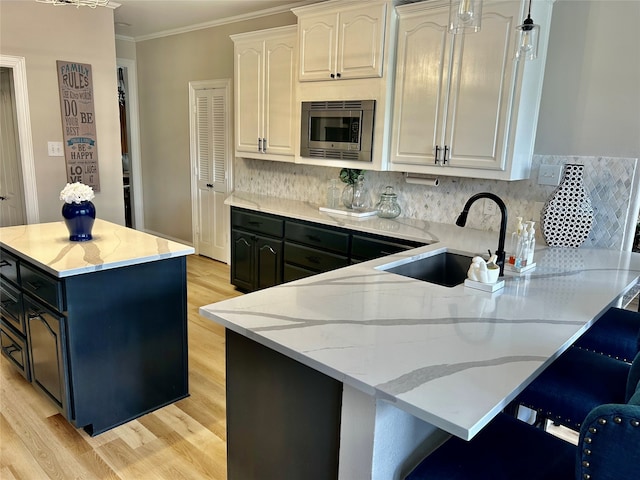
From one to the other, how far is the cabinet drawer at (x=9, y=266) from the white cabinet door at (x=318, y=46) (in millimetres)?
2395

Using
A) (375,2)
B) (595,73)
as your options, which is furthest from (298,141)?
(595,73)

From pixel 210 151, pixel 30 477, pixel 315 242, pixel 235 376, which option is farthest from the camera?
pixel 210 151

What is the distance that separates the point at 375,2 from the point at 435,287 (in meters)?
2.26

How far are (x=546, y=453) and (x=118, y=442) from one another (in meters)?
1.93

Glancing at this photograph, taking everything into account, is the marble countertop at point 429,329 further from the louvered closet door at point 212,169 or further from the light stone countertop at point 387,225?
the louvered closet door at point 212,169

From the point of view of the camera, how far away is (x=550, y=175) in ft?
9.55

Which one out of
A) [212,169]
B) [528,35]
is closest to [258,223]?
[212,169]

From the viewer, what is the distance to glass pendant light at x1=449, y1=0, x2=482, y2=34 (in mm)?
1668

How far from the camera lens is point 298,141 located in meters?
3.85

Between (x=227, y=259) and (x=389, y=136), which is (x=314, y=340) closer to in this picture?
(x=389, y=136)

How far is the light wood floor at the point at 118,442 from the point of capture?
6.73 feet

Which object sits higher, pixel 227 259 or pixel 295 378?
pixel 295 378

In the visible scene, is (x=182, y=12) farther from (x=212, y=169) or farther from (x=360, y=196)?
(x=360, y=196)

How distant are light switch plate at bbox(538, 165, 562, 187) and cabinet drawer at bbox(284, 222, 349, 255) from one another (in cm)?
132
